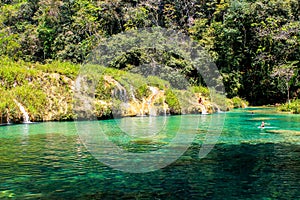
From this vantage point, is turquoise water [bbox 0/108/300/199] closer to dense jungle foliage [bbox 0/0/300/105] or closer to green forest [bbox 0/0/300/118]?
green forest [bbox 0/0/300/118]

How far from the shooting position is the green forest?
41.4 metres

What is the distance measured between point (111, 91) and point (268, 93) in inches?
901

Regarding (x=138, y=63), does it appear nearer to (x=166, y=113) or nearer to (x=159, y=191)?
(x=166, y=113)

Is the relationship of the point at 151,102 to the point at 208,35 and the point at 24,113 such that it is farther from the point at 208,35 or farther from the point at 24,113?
the point at 208,35

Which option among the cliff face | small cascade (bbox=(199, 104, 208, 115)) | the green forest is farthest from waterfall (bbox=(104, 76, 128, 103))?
the green forest

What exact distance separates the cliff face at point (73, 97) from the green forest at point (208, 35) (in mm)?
10061

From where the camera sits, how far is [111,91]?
87.2 ft

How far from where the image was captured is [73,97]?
2481 centimetres

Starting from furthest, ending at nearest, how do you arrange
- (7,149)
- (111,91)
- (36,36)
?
(36,36), (111,91), (7,149)

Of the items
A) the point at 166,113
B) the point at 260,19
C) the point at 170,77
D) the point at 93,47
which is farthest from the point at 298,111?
the point at 93,47

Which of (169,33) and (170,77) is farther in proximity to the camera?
(169,33)

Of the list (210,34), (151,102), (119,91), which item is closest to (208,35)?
(210,34)

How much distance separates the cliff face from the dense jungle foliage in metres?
10.6

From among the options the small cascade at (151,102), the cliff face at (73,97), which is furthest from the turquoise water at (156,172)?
the small cascade at (151,102)
